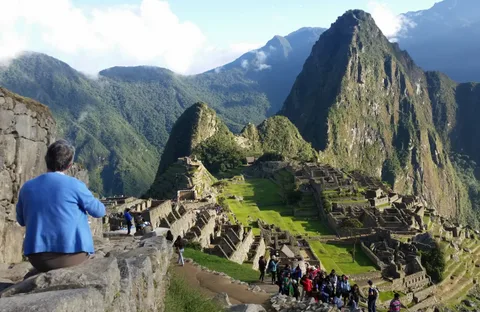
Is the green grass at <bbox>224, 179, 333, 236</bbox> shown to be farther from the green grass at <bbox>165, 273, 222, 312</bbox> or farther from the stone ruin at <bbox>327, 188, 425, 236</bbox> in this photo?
the green grass at <bbox>165, 273, 222, 312</bbox>

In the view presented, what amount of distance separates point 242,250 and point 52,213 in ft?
64.6

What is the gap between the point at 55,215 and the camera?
4133mm

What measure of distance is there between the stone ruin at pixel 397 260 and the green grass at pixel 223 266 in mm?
15388

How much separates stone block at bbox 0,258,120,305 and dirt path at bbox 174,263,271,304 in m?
8.15

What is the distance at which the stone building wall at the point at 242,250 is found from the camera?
21.6 m

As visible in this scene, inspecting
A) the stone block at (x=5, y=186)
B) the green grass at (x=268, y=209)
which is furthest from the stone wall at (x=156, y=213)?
the stone block at (x=5, y=186)

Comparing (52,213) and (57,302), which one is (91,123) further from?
(57,302)

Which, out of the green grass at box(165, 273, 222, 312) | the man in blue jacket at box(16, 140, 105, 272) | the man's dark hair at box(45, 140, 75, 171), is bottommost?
the green grass at box(165, 273, 222, 312)

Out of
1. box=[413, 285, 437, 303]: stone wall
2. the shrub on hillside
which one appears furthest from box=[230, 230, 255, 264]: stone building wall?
the shrub on hillside

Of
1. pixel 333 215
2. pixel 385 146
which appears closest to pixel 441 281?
pixel 333 215

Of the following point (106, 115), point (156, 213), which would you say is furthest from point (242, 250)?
point (106, 115)

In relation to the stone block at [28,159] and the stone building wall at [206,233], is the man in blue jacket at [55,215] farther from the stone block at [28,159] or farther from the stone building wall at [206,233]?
the stone building wall at [206,233]

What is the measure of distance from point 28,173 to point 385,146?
17243 cm

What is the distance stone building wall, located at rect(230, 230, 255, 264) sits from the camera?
71.0 ft
